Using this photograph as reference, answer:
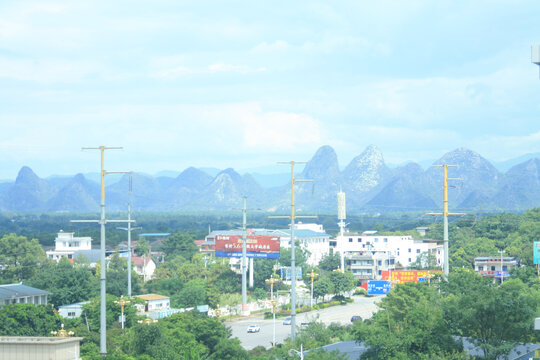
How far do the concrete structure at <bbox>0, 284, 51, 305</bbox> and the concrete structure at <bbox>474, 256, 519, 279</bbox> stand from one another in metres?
39.5

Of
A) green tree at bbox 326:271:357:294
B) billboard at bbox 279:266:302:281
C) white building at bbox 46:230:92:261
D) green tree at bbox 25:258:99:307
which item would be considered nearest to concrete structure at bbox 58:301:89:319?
green tree at bbox 25:258:99:307

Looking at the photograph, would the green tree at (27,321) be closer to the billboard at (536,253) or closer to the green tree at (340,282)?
the green tree at (340,282)

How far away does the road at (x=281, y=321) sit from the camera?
156 feet

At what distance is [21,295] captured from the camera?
4969cm

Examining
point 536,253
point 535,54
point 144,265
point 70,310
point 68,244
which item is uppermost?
point 535,54

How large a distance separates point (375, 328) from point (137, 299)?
24.9 meters

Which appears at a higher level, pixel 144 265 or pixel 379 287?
pixel 144 265

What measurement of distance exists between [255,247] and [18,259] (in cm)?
2143

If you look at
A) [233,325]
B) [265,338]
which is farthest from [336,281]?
[265,338]

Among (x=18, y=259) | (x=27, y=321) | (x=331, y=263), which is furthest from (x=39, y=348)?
(x=331, y=263)

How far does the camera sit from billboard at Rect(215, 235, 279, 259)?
67.6m

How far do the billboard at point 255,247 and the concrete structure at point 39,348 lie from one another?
47.2 meters

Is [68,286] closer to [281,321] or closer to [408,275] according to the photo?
[281,321]

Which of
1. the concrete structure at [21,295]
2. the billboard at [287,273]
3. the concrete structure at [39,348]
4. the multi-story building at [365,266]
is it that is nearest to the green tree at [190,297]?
the concrete structure at [21,295]
